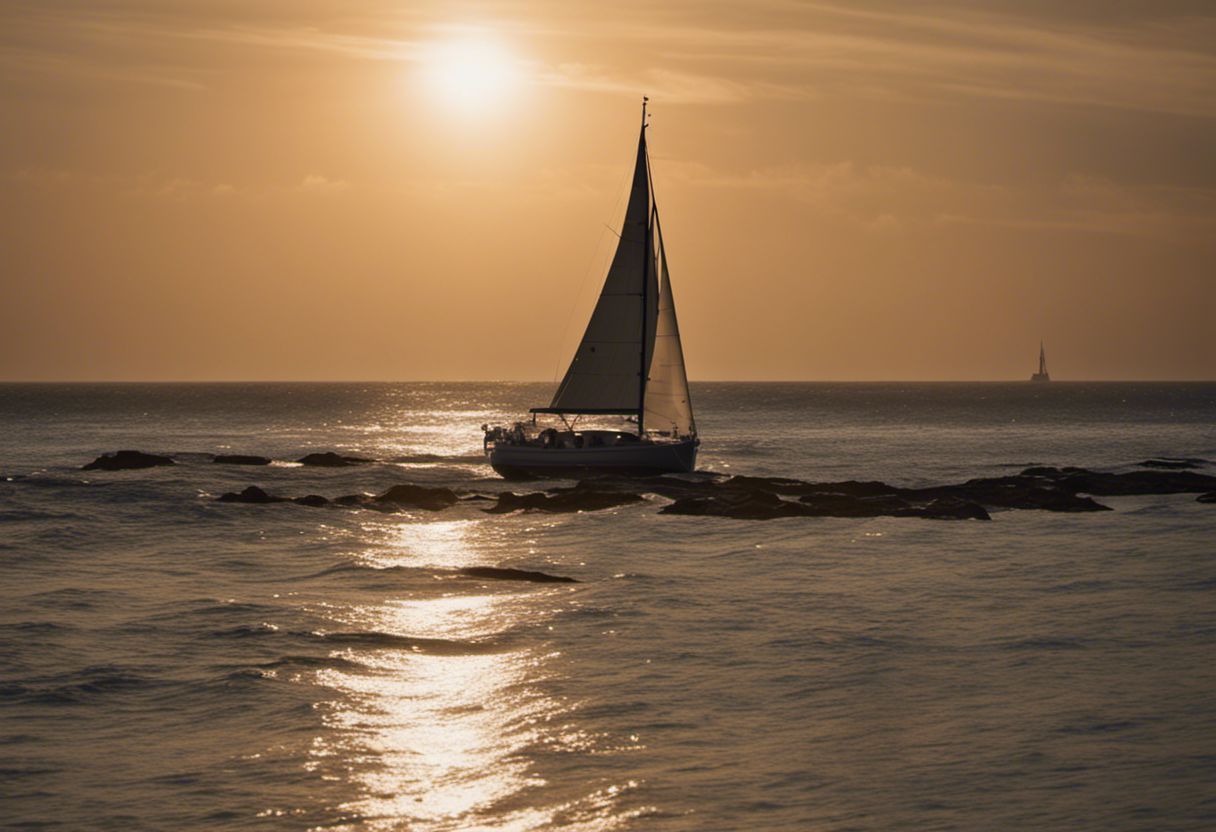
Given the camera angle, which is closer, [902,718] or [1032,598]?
[902,718]

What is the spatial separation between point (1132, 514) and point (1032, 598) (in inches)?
761

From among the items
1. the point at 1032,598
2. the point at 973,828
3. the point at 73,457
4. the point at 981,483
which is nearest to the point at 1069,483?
the point at 981,483

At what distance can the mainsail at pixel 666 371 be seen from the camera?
64188mm

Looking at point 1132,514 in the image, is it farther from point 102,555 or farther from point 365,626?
point 102,555

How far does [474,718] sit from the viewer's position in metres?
21.4

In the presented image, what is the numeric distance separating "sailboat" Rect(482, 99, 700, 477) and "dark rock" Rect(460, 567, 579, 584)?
2686 centimetres

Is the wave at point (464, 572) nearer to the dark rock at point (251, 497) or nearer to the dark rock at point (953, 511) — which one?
the dark rock at point (251, 497)

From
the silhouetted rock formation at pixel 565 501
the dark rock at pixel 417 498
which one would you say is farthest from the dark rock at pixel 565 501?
the dark rock at pixel 417 498

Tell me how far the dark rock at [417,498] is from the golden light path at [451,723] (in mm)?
22139

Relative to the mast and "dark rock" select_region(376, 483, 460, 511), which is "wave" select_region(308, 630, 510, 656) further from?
the mast

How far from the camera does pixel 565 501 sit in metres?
53.8

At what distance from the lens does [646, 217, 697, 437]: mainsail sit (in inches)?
2527

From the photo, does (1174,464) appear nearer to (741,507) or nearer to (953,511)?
(953,511)

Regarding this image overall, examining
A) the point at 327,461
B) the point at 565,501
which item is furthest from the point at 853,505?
the point at 327,461
